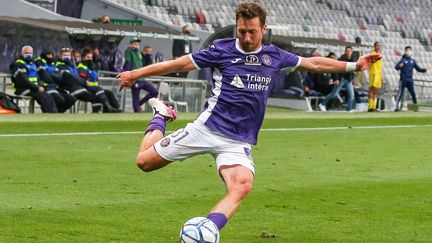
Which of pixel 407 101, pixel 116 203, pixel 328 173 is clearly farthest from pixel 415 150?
pixel 407 101

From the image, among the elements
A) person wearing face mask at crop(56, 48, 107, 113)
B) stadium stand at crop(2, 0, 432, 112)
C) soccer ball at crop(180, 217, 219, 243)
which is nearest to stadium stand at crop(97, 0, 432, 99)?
stadium stand at crop(2, 0, 432, 112)

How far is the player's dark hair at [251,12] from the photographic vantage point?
8.70 meters

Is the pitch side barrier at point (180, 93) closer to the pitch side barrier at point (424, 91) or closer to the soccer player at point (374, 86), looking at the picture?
the soccer player at point (374, 86)

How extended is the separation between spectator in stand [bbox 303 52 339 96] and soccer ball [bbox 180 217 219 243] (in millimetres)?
27630

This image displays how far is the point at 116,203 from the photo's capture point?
38.3 feet

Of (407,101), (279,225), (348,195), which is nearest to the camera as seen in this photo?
(279,225)

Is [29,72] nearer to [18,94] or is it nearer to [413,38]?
[18,94]

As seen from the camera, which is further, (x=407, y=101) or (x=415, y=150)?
(x=407, y=101)

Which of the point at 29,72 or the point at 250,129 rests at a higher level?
the point at 250,129

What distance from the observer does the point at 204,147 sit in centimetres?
910

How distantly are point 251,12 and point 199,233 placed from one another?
177 cm

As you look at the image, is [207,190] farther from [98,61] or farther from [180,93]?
[98,61]

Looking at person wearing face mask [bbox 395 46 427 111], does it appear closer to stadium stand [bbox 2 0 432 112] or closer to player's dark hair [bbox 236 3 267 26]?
stadium stand [bbox 2 0 432 112]

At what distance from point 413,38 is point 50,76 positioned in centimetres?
3146
